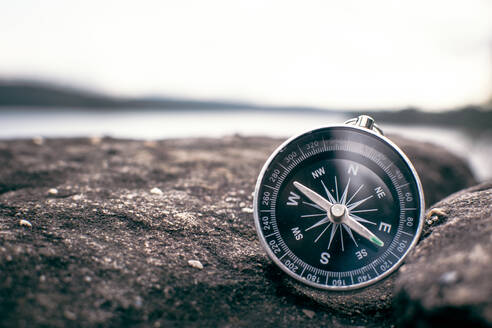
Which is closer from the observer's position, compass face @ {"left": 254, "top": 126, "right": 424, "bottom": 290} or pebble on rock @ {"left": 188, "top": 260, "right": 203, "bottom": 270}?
compass face @ {"left": 254, "top": 126, "right": 424, "bottom": 290}

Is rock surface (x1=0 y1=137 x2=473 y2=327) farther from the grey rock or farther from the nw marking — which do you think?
the grey rock

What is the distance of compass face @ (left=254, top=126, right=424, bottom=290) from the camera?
1980mm

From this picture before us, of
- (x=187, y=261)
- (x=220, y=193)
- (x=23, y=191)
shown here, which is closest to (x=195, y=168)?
(x=220, y=193)

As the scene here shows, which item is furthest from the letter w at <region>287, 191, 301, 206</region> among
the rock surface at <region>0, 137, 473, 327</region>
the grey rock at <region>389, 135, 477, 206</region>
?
the grey rock at <region>389, 135, 477, 206</region>

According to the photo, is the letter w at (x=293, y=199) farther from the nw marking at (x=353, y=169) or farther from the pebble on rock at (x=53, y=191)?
the pebble on rock at (x=53, y=191)

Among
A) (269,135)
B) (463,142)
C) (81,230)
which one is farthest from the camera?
(463,142)

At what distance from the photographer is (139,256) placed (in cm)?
211

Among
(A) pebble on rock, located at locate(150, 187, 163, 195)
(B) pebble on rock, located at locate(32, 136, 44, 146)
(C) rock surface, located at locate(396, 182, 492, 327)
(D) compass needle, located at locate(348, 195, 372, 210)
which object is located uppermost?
(D) compass needle, located at locate(348, 195, 372, 210)

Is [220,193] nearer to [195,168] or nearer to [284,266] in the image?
[195,168]

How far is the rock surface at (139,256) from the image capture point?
5.76 ft

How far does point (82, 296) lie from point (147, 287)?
0.99 feet

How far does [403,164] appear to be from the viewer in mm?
2006

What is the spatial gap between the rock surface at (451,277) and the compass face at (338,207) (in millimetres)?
164

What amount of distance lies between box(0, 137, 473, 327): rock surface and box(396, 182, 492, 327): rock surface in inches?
17.1
